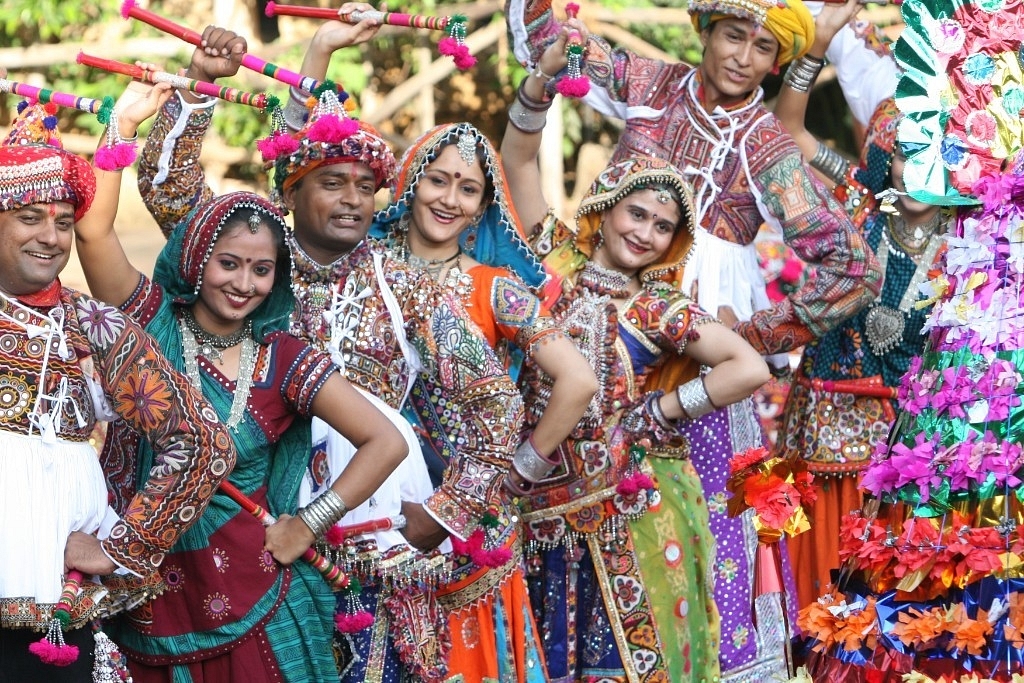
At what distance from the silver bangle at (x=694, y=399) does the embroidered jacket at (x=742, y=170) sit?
1.93ft

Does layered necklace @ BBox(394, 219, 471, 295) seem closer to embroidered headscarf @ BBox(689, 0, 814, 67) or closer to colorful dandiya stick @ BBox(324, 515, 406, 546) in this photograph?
colorful dandiya stick @ BBox(324, 515, 406, 546)

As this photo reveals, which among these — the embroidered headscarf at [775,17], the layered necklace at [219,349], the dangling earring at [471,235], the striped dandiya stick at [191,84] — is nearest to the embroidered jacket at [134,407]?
the layered necklace at [219,349]

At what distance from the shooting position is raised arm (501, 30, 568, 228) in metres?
5.33

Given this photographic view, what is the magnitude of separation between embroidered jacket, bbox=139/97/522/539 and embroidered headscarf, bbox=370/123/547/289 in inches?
14.1

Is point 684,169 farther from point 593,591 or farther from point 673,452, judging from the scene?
point 593,591

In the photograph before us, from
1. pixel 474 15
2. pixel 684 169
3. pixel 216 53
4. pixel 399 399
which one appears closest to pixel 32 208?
pixel 216 53

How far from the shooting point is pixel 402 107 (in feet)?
36.1

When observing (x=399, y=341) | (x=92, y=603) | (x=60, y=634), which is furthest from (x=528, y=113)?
(x=60, y=634)

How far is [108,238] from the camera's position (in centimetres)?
421

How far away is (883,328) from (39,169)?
128 inches

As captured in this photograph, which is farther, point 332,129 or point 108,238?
point 332,129

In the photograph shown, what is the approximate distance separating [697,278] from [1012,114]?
177 cm

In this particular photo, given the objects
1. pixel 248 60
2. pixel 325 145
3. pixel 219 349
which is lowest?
pixel 219 349

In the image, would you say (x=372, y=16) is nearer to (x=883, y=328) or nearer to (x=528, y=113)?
(x=528, y=113)
